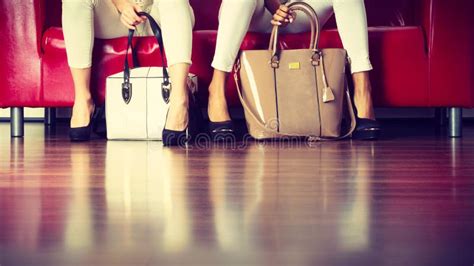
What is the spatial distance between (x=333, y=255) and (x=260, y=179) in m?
0.68

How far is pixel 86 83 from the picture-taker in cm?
255

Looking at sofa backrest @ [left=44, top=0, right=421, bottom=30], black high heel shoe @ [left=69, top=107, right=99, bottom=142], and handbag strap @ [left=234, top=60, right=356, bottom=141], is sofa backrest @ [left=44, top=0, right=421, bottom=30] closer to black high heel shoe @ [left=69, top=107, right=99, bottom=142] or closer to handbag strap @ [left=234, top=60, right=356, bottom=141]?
handbag strap @ [left=234, top=60, right=356, bottom=141]

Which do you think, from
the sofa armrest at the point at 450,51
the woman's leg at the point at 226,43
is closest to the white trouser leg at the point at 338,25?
the woman's leg at the point at 226,43

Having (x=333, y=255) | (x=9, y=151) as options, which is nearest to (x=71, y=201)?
(x=333, y=255)

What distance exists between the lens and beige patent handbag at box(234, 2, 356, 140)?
2426 mm

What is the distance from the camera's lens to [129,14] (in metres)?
2.46

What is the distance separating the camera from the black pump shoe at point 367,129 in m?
2.48

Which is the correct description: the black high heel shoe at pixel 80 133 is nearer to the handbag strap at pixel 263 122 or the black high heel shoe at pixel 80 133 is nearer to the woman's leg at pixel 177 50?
the woman's leg at pixel 177 50

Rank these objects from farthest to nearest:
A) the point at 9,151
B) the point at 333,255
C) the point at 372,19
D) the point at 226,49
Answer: the point at 372,19, the point at 226,49, the point at 9,151, the point at 333,255

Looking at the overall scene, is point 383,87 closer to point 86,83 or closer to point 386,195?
point 86,83

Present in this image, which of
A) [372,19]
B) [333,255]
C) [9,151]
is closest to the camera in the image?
[333,255]

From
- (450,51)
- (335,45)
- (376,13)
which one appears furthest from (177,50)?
(376,13)

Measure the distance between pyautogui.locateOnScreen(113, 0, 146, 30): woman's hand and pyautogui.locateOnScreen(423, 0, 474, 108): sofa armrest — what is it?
957 millimetres

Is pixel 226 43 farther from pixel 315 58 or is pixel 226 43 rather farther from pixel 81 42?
pixel 81 42
